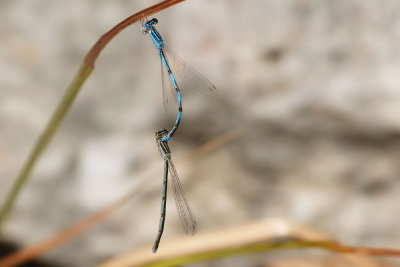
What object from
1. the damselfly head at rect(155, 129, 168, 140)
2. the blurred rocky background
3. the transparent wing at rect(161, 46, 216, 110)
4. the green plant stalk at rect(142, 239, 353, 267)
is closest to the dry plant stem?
the damselfly head at rect(155, 129, 168, 140)

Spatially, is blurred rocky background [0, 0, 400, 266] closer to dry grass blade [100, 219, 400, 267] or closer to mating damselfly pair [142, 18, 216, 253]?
mating damselfly pair [142, 18, 216, 253]

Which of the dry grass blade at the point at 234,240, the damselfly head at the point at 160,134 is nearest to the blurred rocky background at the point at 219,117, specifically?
the dry grass blade at the point at 234,240

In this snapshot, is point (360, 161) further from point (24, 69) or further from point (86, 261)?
point (24, 69)

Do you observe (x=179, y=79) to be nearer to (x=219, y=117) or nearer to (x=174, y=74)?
(x=174, y=74)

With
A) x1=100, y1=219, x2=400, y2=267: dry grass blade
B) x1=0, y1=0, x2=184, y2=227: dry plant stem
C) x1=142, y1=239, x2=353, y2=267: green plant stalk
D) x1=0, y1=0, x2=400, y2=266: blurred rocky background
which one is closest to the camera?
x1=0, y1=0, x2=184, y2=227: dry plant stem

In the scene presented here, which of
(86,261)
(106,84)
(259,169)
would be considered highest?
(106,84)

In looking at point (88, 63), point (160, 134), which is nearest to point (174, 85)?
point (160, 134)

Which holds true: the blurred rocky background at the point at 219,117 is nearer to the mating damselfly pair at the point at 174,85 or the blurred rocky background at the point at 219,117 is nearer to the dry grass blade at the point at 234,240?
the mating damselfly pair at the point at 174,85

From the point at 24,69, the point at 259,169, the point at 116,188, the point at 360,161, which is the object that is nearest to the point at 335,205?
the point at 360,161
